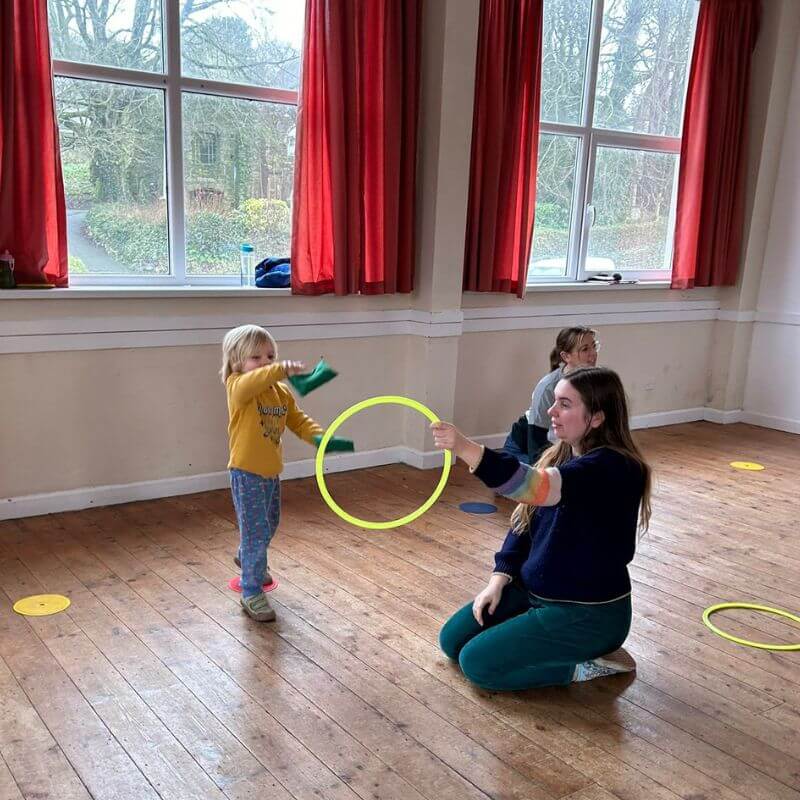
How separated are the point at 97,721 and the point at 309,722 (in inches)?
21.5

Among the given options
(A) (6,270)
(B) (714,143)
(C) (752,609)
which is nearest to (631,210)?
(B) (714,143)

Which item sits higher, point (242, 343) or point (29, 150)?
point (29, 150)

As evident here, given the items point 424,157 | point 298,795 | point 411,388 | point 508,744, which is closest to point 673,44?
point 424,157

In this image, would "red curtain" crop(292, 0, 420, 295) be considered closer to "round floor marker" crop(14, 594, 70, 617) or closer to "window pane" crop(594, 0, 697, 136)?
"window pane" crop(594, 0, 697, 136)

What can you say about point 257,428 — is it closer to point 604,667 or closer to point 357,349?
point 604,667

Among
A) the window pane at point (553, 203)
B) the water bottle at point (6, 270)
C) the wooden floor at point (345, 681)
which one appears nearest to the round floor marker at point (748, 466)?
the wooden floor at point (345, 681)

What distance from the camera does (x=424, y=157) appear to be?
14.2ft

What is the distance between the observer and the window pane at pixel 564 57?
4941 millimetres

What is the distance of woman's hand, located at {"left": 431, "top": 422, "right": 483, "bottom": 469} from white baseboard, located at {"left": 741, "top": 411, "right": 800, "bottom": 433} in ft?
15.0

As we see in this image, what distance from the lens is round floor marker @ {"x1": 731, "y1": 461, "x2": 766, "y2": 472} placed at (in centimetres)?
486

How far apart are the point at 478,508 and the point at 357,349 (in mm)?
1083

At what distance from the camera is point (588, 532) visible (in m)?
2.27

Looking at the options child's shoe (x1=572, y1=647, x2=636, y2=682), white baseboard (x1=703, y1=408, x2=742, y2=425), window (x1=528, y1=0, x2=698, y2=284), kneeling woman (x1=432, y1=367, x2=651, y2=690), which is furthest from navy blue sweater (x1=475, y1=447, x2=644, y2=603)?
white baseboard (x1=703, y1=408, x2=742, y2=425)

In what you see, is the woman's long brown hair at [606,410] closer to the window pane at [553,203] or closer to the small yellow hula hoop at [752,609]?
the small yellow hula hoop at [752,609]
